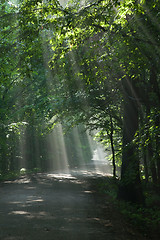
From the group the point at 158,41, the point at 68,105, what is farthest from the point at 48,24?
the point at 68,105

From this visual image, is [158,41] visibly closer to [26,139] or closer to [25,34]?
[25,34]

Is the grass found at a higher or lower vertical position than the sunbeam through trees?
lower

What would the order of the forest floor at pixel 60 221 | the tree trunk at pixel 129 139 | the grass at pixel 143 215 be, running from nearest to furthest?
1. the forest floor at pixel 60 221
2. the grass at pixel 143 215
3. the tree trunk at pixel 129 139

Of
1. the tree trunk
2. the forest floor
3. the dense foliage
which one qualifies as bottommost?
the forest floor

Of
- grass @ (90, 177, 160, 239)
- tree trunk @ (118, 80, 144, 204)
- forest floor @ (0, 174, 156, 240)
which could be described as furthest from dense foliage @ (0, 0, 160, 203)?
forest floor @ (0, 174, 156, 240)

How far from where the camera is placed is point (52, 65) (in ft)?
29.2

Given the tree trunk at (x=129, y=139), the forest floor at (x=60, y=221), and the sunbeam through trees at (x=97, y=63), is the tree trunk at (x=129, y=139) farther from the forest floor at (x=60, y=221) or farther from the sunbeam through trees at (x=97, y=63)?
the forest floor at (x=60, y=221)

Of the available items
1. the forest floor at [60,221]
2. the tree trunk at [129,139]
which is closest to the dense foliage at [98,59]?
the tree trunk at [129,139]

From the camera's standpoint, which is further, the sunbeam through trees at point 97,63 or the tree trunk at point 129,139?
the tree trunk at point 129,139

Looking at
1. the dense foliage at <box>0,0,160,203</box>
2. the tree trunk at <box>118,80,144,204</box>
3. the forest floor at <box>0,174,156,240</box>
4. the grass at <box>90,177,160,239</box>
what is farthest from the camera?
the tree trunk at <box>118,80,144,204</box>

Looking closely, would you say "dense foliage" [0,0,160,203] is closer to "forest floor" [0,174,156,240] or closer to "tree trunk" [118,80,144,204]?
"tree trunk" [118,80,144,204]

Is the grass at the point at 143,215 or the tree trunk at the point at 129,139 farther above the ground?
the tree trunk at the point at 129,139

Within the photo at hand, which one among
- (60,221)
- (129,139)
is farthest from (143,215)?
(60,221)

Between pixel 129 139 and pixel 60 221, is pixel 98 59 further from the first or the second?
pixel 60 221
